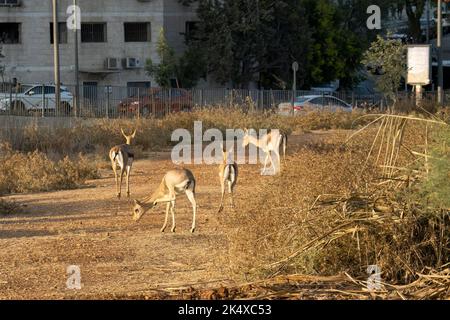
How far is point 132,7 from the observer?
62.3 meters

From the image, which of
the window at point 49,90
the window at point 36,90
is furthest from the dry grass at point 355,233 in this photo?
the window at point 49,90

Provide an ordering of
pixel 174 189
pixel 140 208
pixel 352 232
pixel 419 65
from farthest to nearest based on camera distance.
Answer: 1. pixel 419 65
2. pixel 140 208
3. pixel 174 189
4. pixel 352 232

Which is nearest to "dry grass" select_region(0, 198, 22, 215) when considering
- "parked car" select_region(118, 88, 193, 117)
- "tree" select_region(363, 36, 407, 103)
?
"parked car" select_region(118, 88, 193, 117)

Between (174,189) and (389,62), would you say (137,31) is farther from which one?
(174,189)

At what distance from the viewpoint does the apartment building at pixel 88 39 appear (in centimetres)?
6178

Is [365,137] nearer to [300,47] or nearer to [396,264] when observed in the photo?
[396,264]

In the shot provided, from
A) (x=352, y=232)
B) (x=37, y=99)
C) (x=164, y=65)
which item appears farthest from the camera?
(x=164, y=65)

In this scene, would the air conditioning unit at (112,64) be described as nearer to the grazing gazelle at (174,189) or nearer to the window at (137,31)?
the window at (137,31)

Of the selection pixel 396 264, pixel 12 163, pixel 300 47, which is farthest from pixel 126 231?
pixel 300 47

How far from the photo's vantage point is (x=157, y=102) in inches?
1677

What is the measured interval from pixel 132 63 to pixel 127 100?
1828 cm

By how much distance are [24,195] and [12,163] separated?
8.01ft

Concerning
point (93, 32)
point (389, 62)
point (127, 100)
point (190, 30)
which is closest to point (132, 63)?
point (93, 32)

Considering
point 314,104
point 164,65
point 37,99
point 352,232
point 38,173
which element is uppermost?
point 164,65
